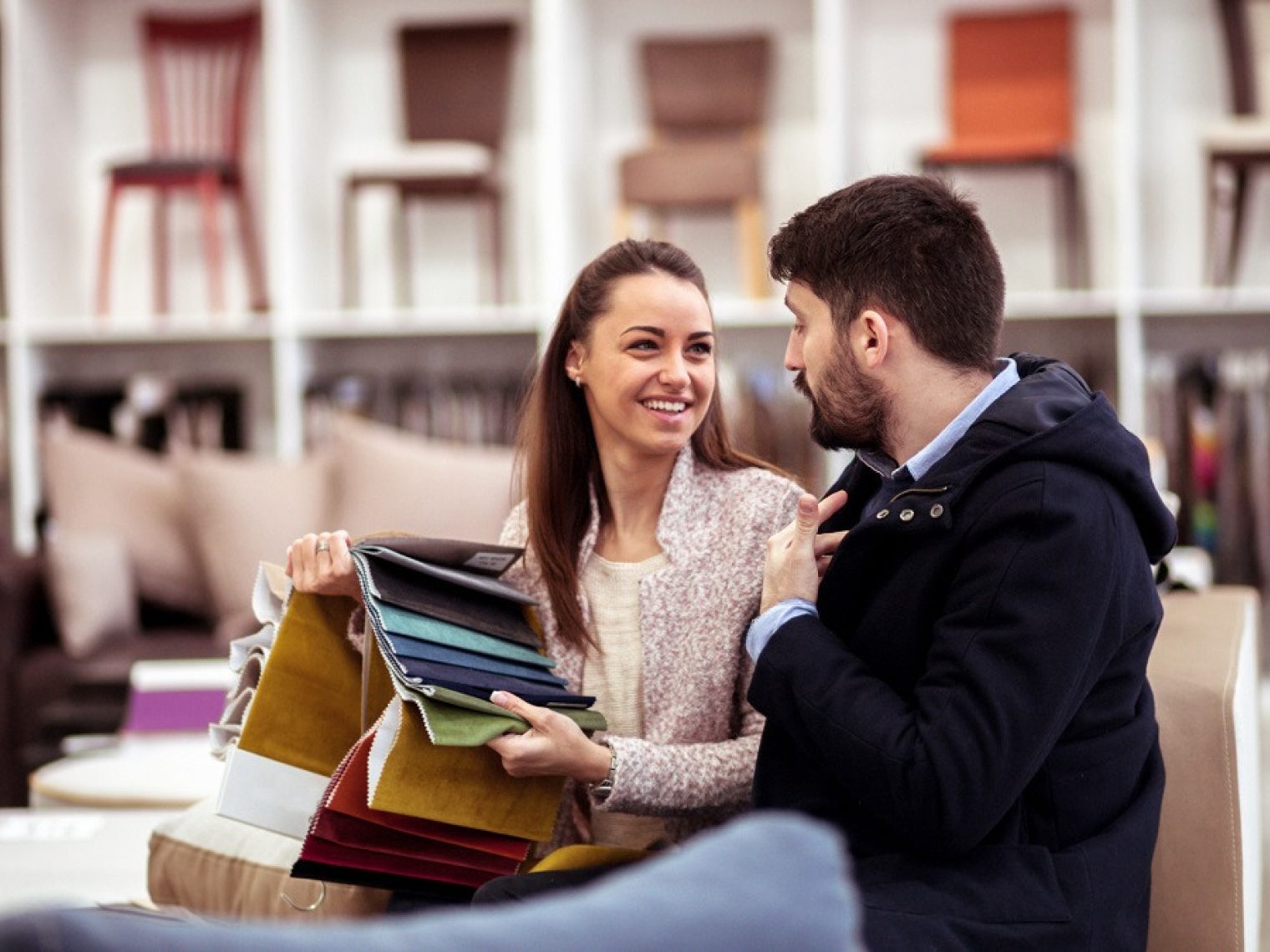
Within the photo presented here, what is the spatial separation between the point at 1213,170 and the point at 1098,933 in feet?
12.4

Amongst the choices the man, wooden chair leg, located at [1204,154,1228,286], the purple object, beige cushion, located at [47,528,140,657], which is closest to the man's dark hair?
the man

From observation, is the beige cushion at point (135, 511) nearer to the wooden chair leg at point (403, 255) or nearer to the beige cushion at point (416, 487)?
the beige cushion at point (416, 487)

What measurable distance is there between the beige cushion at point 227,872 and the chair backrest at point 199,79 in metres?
3.72

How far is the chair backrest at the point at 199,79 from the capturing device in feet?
17.0

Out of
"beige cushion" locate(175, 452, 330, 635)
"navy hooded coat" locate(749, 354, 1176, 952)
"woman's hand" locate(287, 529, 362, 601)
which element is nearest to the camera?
"navy hooded coat" locate(749, 354, 1176, 952)

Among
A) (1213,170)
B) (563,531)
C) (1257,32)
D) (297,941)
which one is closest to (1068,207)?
(1213,170)

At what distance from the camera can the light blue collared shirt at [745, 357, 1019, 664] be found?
1.45m

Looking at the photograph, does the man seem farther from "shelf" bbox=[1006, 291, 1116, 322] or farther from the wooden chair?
the wooden chair

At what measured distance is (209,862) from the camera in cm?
185

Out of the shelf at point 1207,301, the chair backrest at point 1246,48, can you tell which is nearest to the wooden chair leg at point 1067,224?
the shelf at point 1207,301

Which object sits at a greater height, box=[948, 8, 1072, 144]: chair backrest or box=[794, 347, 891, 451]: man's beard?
box=[948, 8, 1072, 144]: chair backrest

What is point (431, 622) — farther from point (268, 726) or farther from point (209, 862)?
point (209, 862)

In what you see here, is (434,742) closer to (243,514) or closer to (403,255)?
(243,514)

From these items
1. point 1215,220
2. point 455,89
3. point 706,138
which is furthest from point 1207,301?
point 455,89
